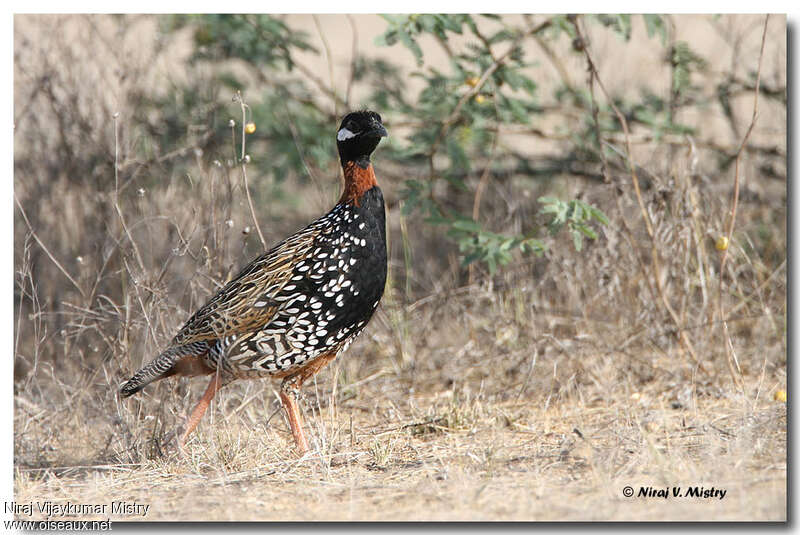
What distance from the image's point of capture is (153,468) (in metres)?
5.00

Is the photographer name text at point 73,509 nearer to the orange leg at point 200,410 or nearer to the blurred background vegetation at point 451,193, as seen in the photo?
the orange leg at point 200,410

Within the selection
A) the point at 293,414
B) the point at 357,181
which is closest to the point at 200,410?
the point at 293,414

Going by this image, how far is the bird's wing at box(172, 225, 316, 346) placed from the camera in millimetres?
4871

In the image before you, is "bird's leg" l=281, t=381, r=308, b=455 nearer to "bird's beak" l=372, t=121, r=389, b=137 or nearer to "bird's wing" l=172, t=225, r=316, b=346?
"bird's wing" l=172, t=225, r=316, b=346

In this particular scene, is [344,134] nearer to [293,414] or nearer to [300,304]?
[300,304]

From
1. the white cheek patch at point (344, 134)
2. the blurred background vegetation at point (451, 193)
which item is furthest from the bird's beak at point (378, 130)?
the blurred background vegetation at point (451, 193)

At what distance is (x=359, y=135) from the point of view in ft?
16.5

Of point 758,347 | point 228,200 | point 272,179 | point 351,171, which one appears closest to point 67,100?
point 272,179

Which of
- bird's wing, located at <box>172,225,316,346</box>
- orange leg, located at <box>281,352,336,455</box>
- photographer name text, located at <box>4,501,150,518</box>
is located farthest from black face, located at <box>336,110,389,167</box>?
photographer name text, located at <box>4,501,150,518</box>

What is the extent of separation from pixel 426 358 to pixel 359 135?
2341mm

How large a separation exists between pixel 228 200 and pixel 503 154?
3.52m

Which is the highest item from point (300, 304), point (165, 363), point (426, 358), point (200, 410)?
point (300, 304)

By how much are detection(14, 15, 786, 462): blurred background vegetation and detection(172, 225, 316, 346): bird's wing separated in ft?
1.27

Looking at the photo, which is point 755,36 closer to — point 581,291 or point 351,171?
point 581,291
